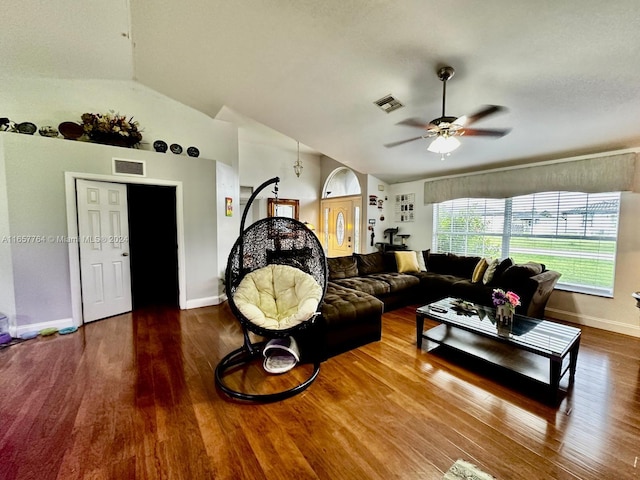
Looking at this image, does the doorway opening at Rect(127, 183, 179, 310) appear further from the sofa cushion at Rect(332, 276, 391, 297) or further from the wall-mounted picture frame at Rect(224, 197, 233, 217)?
the sofa cushion at Rect(332, 276, 391, 297)

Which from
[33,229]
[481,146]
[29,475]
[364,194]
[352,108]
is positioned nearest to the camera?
[29,475]

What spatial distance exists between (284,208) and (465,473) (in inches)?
235

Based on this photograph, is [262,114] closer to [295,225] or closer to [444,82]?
[295,225]

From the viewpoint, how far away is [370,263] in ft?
14.8

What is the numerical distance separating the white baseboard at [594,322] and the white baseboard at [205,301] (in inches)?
194

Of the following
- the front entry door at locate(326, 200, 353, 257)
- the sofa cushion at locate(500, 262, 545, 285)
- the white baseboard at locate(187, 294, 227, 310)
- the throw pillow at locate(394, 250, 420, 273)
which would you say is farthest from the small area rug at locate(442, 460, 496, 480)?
the front entry door at locate(326, 200, 353, 257)

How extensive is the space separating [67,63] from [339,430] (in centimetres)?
489

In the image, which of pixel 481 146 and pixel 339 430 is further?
pixel 481 146

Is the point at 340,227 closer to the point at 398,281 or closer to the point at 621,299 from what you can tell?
the point at 398,281


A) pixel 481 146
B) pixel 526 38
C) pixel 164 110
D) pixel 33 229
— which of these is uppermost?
pixel 164 110

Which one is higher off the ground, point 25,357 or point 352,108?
point 352,108

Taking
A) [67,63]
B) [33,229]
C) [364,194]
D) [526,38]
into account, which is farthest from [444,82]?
[33,229]

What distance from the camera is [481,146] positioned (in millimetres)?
3602

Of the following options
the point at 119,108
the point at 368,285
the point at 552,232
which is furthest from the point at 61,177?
the point at 552,232
